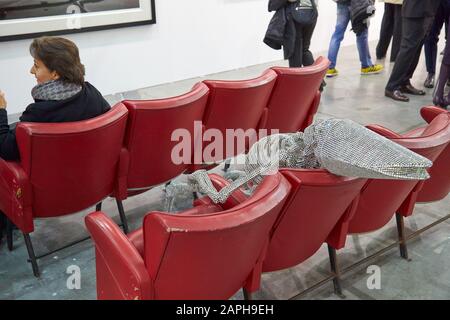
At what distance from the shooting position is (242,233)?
1188 mm

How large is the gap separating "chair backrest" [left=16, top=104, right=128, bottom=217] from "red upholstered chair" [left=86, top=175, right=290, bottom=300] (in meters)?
0.50

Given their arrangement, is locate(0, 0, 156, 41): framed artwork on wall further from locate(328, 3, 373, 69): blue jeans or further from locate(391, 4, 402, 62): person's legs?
locate(391, 4, 402, 62): person's legs

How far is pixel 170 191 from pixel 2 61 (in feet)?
8.56

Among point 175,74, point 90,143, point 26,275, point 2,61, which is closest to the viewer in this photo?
point 90,143

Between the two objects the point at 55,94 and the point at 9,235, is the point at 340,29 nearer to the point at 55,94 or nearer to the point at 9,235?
the point at 55,94

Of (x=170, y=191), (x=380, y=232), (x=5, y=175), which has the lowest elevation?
(x=380, y=232)

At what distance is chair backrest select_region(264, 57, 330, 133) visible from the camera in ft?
8.54

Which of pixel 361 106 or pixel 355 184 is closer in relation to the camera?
pixel 355 184

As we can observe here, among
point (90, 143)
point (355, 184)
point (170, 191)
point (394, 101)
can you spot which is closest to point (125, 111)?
point (90, 143)

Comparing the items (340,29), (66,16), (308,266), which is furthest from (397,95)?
(66,16)

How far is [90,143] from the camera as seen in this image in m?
1.84

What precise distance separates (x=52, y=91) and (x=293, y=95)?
1353mm

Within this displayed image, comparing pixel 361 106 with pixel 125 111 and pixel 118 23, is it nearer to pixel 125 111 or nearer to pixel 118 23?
pixel 118 23

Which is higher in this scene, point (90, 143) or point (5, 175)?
point (90, 143)
